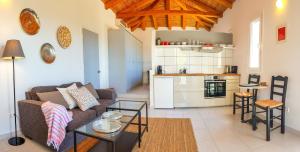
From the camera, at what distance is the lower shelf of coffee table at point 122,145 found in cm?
224

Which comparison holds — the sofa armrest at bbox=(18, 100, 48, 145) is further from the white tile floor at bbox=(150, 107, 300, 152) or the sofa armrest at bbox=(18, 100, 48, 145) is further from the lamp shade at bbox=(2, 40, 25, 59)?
the white tile floor at bbox=(150, 107, 300, 152)

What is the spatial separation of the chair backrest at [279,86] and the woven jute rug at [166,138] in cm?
158

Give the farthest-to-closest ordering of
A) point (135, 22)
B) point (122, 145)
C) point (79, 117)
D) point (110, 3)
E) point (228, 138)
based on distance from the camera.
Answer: point (135, 22)
point (110, 3)
point (228, 138)
point (79, 117)
point (122, 145)

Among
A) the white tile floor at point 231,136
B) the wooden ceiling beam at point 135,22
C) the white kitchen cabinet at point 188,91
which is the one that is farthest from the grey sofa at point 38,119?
the wooden ceiling beam at point 135,22

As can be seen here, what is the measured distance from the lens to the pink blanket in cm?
222

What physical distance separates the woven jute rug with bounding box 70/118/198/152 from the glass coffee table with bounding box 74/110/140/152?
16 centimetres

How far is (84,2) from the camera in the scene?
4652mm

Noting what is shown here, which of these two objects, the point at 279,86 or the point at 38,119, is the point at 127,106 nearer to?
the point at 38,119

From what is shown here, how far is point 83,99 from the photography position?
312 cm

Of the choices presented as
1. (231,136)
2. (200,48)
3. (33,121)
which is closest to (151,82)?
(200,48)

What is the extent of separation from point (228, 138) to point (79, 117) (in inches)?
87.8

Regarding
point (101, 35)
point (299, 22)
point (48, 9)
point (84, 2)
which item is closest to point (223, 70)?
point (299, 22)

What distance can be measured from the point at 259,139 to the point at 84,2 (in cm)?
465

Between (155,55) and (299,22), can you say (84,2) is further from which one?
(299,22)
